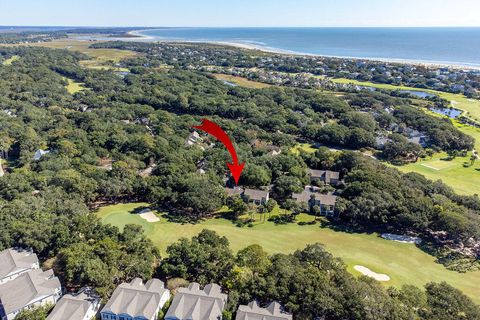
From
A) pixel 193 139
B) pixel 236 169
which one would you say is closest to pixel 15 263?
pixel 236 169

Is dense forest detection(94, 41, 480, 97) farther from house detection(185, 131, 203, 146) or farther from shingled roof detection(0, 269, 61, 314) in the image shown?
shingled roof detection(0, 269, 61, 314)

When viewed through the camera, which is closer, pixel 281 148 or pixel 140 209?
pixel 140 209

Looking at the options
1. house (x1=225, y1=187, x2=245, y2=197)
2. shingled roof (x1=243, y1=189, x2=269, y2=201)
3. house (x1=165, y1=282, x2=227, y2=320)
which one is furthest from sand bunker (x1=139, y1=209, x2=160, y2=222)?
house (x1=165, y1=282, x2=227, y2=320)

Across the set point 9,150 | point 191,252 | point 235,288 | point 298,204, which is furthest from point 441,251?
point 9,150

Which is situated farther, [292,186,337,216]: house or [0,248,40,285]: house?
[292,186,337,216]: house

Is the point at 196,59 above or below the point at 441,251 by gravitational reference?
above

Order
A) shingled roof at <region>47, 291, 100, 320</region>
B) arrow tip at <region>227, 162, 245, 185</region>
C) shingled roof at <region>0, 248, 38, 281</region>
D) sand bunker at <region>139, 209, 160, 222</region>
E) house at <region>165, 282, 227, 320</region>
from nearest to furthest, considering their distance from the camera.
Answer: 1. shingled roof at <region>47, 291, 100, 320</region>
2. house at <region>165, 282, 227, 320</region>
3. shingled roof at <region>0, 248, 38, 281</region>
4. sand bunker at <region>139, 209, 160, 222</region>
5. arrow tip at <region>227, 162, 245, 185</region>

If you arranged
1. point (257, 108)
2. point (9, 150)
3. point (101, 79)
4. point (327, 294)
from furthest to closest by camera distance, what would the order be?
1. point (101, 79)
2. point (257, 108)
3. point (9, 150)
4. point (327, 294)

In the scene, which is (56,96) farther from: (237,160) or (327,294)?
(327,294)
